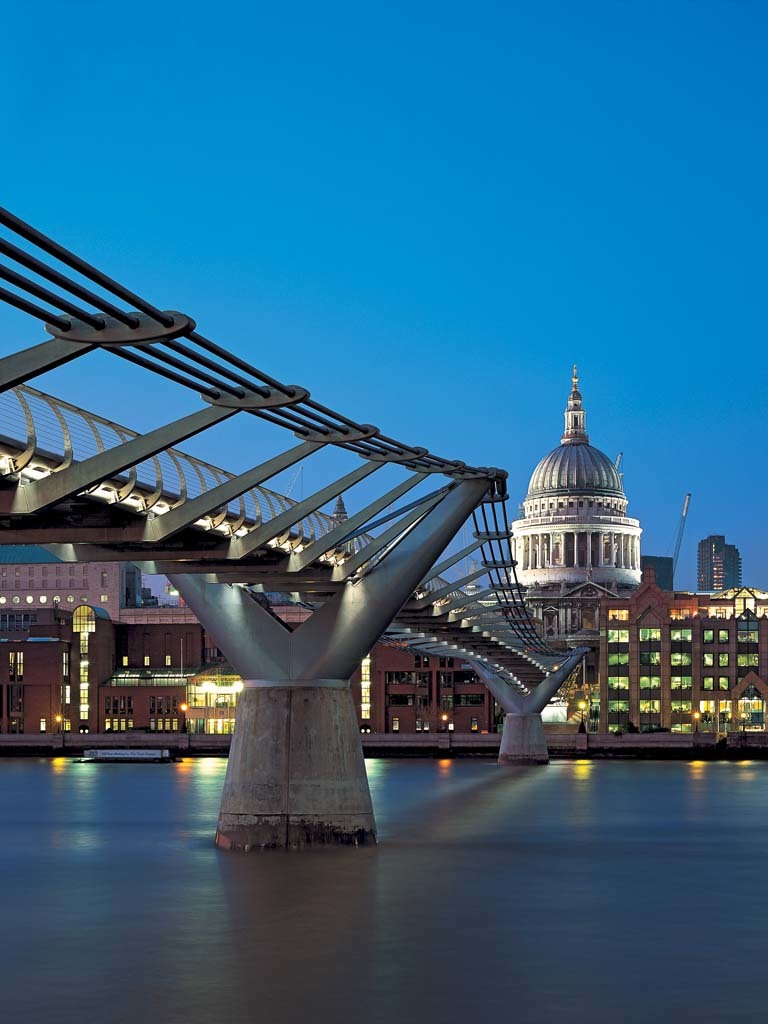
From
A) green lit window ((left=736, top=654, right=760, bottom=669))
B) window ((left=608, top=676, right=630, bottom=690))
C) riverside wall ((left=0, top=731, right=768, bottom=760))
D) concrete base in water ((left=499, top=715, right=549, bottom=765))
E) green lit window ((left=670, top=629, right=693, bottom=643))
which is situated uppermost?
green lit window ((left=670, top=629, right=693, bottom=643))

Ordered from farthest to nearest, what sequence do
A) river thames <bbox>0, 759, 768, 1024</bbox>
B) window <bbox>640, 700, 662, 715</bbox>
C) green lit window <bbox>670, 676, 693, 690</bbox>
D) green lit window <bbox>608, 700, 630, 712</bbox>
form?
green lit window <bbox>608, 700, 630, 712</bbox>
green lit window <bbox>670, 676, 693, 690</bbox>
window <bbox>640, 700, 662, 715</bbox>
river thames <bbox>0, 759, 768, 1024</bbox>

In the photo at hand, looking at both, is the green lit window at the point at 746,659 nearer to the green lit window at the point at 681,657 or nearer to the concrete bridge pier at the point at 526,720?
the green lit window at the point at 681,657

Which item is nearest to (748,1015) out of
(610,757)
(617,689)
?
(610,757)

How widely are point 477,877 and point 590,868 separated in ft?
14.0

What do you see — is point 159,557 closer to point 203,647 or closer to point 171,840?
point 171,840

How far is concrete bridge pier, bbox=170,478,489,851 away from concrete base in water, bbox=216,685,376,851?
1.0 inches

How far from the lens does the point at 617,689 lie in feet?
554

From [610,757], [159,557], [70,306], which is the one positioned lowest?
[610,757]

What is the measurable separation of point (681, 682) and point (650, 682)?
2.99m

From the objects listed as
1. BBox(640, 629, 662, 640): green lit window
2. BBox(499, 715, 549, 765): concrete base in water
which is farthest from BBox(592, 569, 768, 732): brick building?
BBox(499, 715, 549, 765): concrete base in water

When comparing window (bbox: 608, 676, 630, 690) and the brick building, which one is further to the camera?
window (bbox: 608, 676, 630, 690)

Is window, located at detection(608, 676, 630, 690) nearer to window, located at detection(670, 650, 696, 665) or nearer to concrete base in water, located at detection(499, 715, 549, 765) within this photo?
window, located at detection(670, 650, 696, 665)

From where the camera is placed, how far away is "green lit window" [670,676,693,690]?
166 metres

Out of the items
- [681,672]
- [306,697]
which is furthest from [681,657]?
[306,697]
